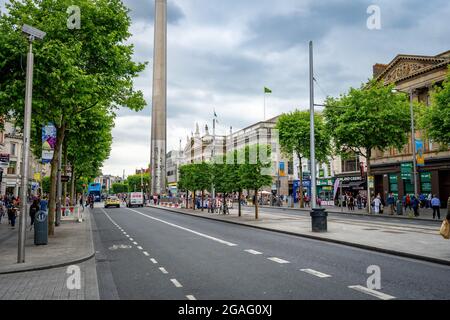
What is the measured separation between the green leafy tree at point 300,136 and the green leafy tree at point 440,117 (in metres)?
18.8

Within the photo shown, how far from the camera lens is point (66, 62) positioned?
1145 cm

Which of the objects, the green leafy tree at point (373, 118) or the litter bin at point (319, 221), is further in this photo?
the green leafy tree at point (373, 118)

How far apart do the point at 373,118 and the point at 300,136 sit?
47.9 feet

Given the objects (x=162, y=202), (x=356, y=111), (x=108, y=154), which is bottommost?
(x=162, y=202)

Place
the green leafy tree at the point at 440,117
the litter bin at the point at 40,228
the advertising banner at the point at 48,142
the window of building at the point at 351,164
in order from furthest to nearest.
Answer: the window of building at the point at 351,164 → the green leafy tree at the point at 440,117 → the advertising banner at the point at 48,142 → the litter bin at the point at 40,228

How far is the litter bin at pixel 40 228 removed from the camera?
14.0 m

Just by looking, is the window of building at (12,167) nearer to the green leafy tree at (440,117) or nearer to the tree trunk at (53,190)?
the tree trunk at (53,190)

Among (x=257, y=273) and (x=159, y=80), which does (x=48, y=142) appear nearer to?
(x=257, y=273)

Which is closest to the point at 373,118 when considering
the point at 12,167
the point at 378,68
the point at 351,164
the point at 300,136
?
the point at 300,136

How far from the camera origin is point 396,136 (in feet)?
118

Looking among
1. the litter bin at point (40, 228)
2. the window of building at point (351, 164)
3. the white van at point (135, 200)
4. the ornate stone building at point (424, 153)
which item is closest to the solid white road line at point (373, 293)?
the litter bin at point (40, 228)

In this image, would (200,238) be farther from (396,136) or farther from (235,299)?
(396,136)

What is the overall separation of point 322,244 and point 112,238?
30.5 feet
